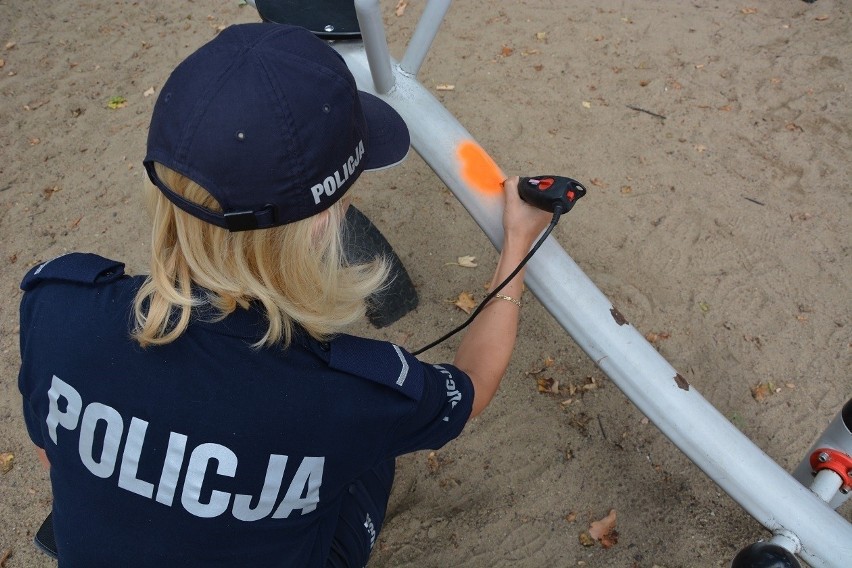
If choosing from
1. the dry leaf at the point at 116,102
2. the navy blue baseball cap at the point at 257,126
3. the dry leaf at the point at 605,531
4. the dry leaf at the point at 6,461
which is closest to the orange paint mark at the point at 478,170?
the navy blue baseball cap at the point at 257,126

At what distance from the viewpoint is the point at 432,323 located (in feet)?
8.35

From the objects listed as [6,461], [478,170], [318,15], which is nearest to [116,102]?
[6,461]

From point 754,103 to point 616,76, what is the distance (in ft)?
2.16

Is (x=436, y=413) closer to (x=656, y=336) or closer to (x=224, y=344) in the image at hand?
(x=224, y=344)

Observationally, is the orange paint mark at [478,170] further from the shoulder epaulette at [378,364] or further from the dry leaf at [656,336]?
the dry leaf at [656,336]

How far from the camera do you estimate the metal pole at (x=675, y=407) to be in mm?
1327

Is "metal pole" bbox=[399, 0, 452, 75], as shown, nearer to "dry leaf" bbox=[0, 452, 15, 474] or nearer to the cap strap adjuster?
the cap strap adjuster

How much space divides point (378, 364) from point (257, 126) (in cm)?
41

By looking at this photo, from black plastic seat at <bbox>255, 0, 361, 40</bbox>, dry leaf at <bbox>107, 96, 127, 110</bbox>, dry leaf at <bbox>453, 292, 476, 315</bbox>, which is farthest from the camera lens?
dry leaf at <bbox>107, 96, 127, 110</bbox>

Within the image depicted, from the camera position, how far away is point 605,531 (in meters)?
2.00

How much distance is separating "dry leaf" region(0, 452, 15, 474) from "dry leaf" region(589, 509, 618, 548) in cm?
187

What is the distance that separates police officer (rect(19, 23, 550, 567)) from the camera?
917 mm

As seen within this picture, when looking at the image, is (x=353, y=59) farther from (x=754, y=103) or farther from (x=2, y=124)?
(x=2, y=124)

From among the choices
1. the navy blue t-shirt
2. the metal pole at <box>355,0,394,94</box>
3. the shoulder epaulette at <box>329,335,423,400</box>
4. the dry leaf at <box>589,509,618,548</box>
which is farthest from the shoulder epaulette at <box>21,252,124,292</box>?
the dry leaf at <box>589,509,618,548</box>
